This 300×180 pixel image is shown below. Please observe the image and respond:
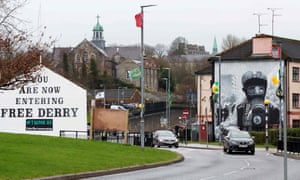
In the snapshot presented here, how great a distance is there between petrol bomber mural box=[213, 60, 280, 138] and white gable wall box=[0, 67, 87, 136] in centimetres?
1882

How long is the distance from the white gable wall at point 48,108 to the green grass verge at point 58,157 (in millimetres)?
24351

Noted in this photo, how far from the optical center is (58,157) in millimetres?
28797

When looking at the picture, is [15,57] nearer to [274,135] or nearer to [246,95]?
[274,135]

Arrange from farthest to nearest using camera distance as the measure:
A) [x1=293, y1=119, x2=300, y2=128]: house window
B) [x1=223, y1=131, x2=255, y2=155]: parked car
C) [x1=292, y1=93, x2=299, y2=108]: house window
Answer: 1. [x1=292, y1=93, x2=299, y2=108]: house window
2. [x1=293, y1=119, x2=300, y2=128]: house window
3. [x1=223, y1=131, x2=255, y2=155]: parked car

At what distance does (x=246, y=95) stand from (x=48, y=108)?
80.4ft

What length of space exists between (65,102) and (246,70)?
23.5 metres

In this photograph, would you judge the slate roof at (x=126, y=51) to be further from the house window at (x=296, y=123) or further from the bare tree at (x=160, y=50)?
the house window at (x=296, y=123)

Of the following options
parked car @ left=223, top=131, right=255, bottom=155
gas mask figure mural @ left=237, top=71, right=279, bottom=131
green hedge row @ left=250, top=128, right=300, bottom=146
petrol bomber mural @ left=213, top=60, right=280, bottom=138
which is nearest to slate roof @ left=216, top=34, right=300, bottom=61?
petrol bomber mural @ left=213, top=60, right=280, bottom=138

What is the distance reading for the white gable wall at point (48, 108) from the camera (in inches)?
2547

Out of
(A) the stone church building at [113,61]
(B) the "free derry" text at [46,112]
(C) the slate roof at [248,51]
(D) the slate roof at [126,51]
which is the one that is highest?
(D) the slate roof at [126,51]

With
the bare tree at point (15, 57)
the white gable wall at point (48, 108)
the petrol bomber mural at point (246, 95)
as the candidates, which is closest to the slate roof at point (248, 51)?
the petrol bomber mural at point (246, 95)

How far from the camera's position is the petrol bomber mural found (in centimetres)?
7819

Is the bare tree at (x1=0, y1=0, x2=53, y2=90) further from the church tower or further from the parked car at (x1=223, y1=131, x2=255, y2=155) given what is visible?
the church tower

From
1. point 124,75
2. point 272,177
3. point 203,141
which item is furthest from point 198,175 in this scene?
point 124,75
